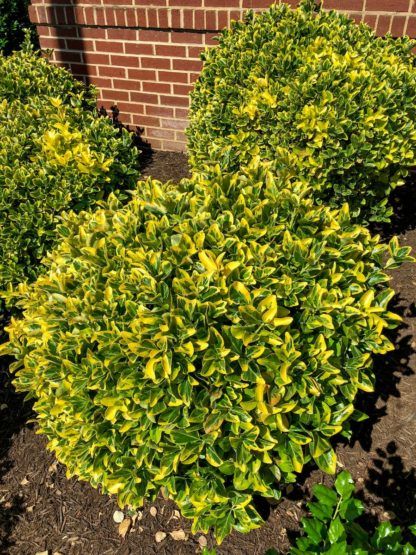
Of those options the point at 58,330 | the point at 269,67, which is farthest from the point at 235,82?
the point at 58,330

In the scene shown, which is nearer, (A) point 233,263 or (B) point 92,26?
(A) point 233,263

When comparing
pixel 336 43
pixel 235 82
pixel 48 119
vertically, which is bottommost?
pixel 48 119

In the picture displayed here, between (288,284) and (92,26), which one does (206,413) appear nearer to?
(288,284)

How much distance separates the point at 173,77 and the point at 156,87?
11.1 inches

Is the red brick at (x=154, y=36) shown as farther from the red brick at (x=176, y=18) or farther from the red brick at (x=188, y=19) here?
the red brick at (x=188, y=19)

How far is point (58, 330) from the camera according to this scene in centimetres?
246

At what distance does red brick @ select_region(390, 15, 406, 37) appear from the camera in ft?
15.2

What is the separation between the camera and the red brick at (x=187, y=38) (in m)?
5.43

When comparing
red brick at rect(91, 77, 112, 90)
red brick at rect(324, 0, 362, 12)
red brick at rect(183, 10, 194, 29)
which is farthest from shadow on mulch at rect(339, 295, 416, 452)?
red brick at rect(91, 77, 112, 90)

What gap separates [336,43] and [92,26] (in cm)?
333

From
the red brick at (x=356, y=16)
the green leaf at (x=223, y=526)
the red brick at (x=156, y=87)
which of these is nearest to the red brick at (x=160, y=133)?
the red brick at (x=156, y=87)

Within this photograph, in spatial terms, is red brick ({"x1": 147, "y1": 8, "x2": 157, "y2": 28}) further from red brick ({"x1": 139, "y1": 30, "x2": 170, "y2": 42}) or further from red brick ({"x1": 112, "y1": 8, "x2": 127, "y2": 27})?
red brick ({"x1": 112, "y1": 8, "x2": 127, "y2": 27})

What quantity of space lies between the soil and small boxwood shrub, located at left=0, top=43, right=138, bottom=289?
1301 millimetres

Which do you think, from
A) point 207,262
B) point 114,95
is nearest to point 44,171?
point 207,262
